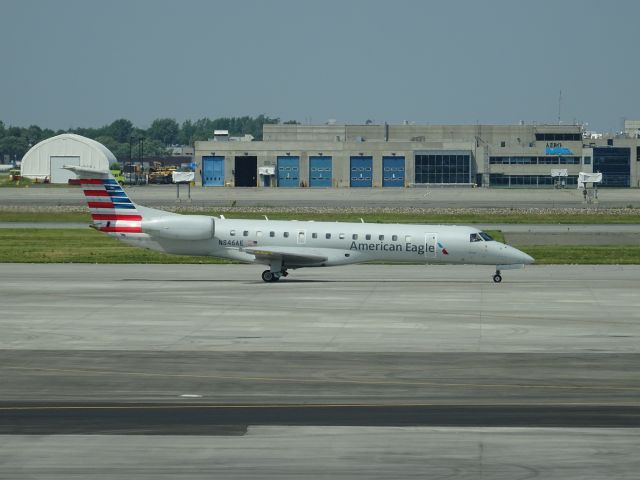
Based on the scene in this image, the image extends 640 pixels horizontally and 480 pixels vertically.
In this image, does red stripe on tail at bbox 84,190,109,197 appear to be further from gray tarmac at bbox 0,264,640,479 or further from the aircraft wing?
the aircraft wing

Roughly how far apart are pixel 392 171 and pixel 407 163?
222 centimetres

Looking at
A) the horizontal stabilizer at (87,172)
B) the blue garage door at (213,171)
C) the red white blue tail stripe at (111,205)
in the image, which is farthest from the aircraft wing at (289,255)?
the blue garage door at (213,171)

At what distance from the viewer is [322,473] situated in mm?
16531

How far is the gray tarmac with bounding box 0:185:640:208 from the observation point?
100312 millimetres

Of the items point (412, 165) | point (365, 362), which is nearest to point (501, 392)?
point (365, 362)

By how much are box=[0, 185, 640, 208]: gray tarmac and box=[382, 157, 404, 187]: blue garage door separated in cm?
1865

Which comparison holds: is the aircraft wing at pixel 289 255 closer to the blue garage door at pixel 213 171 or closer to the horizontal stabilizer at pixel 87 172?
the horizontal stabilizer at pixel 87 172

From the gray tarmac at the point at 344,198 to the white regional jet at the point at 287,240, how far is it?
51666 millimetres

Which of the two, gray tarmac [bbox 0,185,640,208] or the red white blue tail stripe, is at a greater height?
Answer: the red white blue tail stripe

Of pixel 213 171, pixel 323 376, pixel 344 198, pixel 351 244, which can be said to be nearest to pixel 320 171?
pixel 213 171

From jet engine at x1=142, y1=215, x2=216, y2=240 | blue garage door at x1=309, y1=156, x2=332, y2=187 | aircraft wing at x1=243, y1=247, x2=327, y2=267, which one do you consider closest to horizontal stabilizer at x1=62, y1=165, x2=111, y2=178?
jet engine at x1=142, y1=215, x2=216, y2=240

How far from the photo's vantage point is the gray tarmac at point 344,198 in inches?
3949

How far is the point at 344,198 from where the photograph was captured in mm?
112375

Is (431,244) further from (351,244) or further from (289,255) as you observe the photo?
(289,255)
